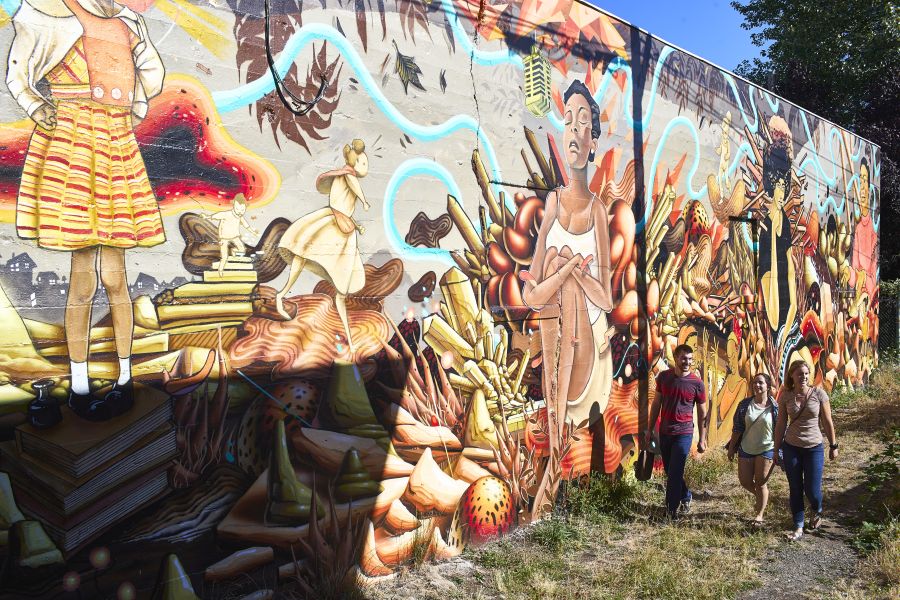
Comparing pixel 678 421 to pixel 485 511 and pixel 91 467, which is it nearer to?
pixel 485 511

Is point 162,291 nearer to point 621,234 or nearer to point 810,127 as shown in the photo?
point 621,234

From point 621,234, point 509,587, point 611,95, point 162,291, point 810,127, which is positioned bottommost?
point 509,587

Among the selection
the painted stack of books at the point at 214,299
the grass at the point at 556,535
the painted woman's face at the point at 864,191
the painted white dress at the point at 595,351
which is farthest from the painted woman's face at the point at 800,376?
the painted woman's face at the point at 864,191

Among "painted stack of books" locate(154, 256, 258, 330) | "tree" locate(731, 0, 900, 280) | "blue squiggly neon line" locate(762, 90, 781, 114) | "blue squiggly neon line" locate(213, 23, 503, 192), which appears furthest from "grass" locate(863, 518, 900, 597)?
"tree" locate(731, 0, 900, 280)

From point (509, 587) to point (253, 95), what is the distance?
11.6ft

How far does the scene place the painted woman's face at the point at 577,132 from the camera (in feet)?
21.7

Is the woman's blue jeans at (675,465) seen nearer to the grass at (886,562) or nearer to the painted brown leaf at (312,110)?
the grass at (886,562)

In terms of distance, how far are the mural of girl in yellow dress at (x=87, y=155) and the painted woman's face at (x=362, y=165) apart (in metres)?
1.35

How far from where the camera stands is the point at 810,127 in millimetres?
11609

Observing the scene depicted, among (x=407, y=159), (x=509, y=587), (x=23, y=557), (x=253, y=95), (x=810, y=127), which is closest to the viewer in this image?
(x=23, y=557)

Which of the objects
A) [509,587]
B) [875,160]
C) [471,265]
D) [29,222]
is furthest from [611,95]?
[875,160]

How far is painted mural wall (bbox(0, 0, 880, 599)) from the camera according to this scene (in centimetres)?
343

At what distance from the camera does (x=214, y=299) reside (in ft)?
13.1

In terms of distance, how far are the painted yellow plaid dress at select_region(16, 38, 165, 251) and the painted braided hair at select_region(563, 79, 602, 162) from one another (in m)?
4.15
